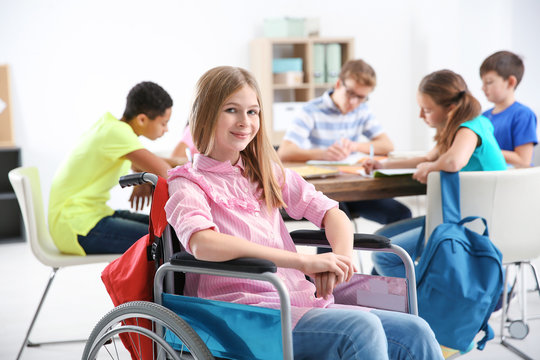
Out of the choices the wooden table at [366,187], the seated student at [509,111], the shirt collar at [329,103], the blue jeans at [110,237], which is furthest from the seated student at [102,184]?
the seated student at [509,111]

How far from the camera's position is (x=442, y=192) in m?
1.94

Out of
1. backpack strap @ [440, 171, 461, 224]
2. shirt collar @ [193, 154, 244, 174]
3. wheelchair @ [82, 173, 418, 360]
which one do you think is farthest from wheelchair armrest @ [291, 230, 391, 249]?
backpack strap @ [440, 171, 461, 224]

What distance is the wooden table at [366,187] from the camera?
2133 millimetres

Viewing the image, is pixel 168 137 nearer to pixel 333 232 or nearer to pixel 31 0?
pixel 31 0

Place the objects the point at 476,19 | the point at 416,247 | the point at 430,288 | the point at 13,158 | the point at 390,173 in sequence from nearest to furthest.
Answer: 1. the point at 430,288
2. the point at 416,247
3. the point at 390,173
4. the point at 13,158
5. the point at 476,19

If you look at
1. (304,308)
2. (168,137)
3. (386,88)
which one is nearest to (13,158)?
(168,137)

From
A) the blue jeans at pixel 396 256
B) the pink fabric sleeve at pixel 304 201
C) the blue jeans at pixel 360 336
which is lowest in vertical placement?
the blue jeans at pixel 396 256

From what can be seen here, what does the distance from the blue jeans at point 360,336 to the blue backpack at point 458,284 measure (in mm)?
515

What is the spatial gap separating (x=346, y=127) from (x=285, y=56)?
2.22 metres

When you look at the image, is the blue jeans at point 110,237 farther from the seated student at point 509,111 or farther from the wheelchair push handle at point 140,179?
the seated student at point 509,111

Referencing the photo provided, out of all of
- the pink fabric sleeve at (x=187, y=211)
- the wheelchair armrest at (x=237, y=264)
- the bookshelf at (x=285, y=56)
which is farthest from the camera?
the bookshelf at (x=285, y=56)

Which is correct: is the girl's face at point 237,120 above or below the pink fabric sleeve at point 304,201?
above

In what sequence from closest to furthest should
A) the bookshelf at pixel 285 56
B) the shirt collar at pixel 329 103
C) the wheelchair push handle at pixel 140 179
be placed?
the wheelchair push handle at pixel 140 179 → the shirt collar at pixel 329 103 → the bookshelf at pixel 285 56

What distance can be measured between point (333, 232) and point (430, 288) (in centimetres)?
53
